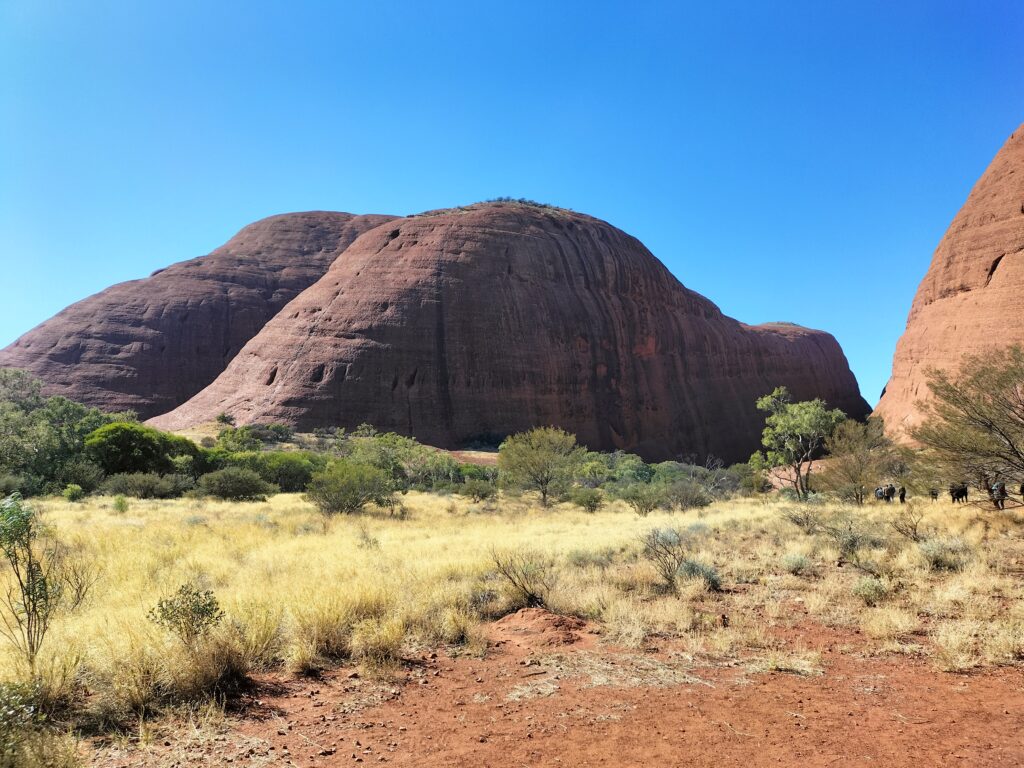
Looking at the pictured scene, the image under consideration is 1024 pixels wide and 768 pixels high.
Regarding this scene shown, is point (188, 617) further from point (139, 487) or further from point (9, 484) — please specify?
point (139, 487)

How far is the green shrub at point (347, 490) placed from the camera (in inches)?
663

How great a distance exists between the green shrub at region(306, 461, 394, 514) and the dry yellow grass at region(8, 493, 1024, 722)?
15.4ft

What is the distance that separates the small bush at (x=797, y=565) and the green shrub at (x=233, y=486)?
59.9ft

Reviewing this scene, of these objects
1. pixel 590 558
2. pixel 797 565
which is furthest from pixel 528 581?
pixel 797 565

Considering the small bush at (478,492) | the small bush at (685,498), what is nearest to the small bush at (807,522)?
the small bush at (685,498)

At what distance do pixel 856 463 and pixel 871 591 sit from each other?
14.9 m

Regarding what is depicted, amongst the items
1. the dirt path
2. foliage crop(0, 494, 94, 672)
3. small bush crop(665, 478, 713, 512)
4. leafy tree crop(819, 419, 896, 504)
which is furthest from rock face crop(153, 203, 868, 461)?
the dirt path

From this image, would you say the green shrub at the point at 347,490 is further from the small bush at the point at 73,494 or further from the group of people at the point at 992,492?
the group of people at the point at 992,492

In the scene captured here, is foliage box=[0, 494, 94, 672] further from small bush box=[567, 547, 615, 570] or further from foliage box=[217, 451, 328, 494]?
foliage box=[217, 451, 328, 494]

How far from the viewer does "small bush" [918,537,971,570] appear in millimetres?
7723

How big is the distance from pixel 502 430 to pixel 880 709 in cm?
4138

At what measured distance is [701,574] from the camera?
291 inches

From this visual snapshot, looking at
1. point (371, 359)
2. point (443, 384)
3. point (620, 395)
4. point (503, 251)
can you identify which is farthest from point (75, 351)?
point (620, 395)

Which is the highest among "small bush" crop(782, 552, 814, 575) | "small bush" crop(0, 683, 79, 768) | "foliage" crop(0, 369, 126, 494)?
"foliage" crop(0, 369, 126, 494)
